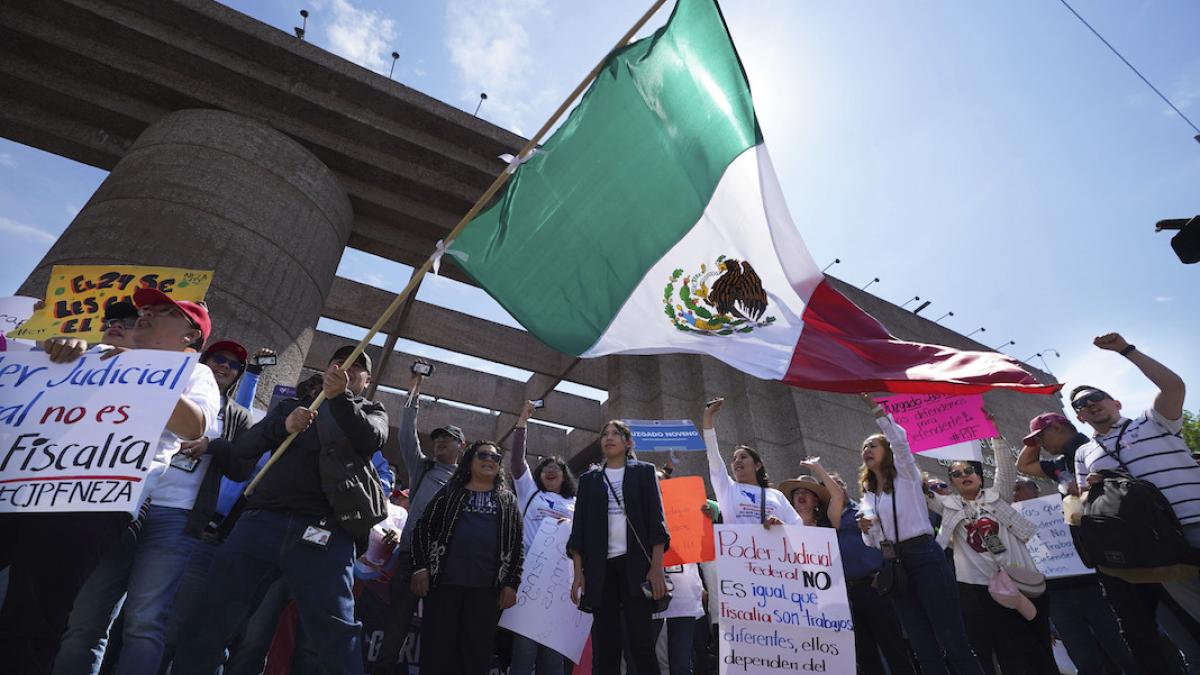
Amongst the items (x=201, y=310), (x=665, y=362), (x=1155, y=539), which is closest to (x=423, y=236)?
(x=665, y=362)

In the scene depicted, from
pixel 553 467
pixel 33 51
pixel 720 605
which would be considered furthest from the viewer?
pixel 33 51

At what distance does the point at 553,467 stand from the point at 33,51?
8.58m

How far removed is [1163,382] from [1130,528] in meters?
0.93

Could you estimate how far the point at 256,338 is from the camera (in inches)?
263

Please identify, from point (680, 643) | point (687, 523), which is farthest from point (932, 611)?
point (687, 523)

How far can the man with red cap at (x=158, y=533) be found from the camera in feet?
8.28

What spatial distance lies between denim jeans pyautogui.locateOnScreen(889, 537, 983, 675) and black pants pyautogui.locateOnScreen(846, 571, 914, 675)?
26cm

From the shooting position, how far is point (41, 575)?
1892mm

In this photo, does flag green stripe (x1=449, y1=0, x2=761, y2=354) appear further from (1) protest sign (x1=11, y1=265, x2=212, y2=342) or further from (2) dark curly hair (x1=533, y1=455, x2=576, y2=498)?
(1) protest sign (x1=11, y1=265, x2=212, y2=342)

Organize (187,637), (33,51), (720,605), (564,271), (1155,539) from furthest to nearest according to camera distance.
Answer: (33,51) < (720,605) < (564,271) < (1155,539) < (187,637)

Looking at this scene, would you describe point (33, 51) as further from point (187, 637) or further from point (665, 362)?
point (665, 362)

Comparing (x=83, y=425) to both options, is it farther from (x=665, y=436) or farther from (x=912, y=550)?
(x=665, y=436)

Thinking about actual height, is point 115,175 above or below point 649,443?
above

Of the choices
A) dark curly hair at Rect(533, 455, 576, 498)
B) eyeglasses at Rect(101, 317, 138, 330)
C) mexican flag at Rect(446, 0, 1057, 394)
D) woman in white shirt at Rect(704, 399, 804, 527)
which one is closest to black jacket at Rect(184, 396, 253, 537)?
eyeglasses at Rect(101, 317, 138, 330)
